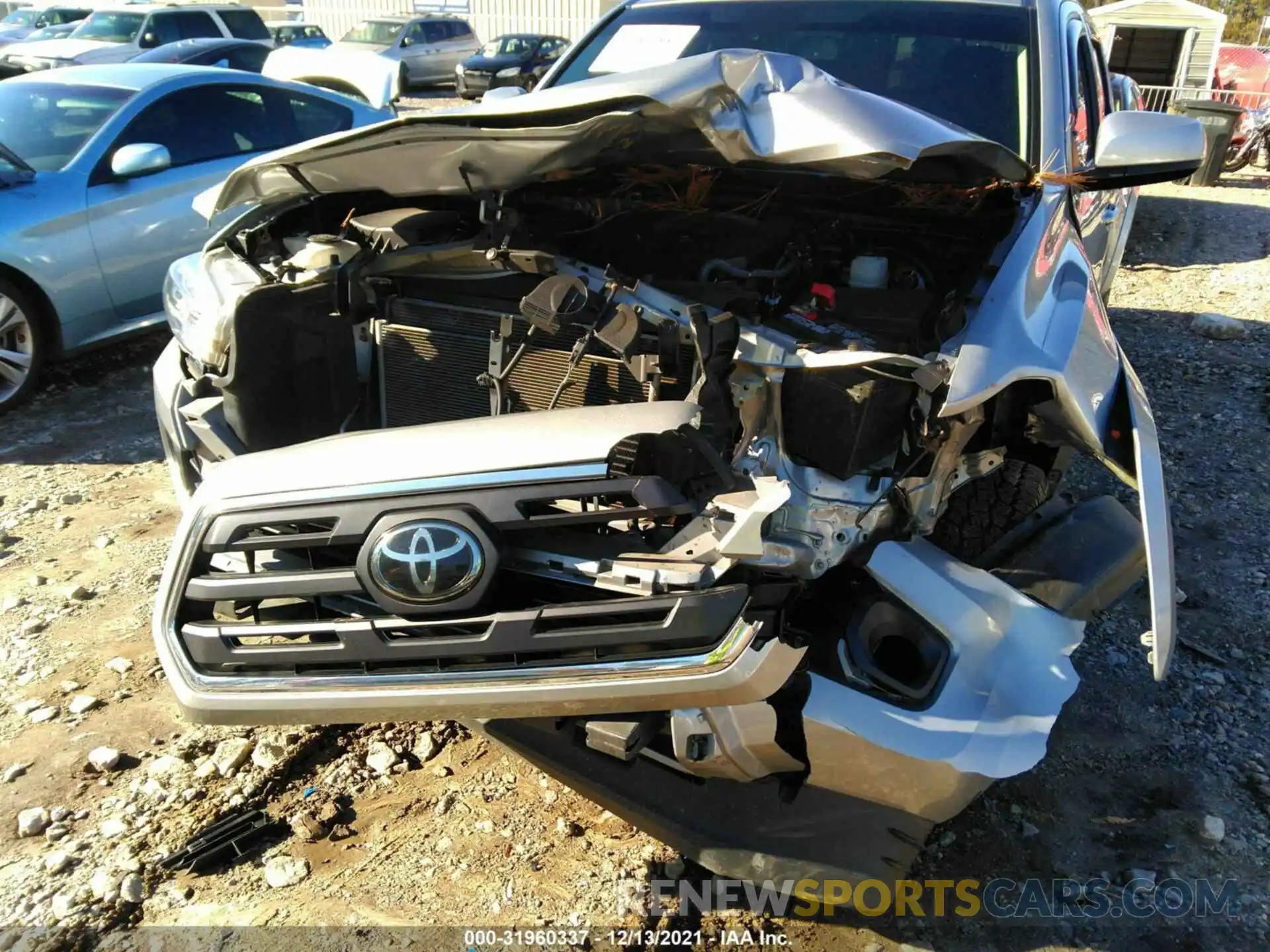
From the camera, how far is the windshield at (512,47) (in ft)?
61.8

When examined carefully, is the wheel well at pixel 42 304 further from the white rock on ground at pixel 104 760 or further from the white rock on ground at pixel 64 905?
the white rock on ground at pixel 64 905

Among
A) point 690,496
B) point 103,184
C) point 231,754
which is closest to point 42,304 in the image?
point 103,184

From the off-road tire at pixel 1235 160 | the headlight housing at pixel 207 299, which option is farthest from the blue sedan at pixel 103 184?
the off-road tire at pixel 1235 160

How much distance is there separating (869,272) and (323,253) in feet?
4.98

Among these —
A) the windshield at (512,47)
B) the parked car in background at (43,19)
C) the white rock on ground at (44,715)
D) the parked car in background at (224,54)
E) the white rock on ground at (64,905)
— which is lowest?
the windshield at (512,47)

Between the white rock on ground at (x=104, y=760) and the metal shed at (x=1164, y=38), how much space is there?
19.2m

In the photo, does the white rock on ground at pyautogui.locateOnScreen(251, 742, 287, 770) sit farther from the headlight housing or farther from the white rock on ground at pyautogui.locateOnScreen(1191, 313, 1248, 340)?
the white rock on ground at pyautogui.locateOnScreen(1191, 313, 1248, 340)

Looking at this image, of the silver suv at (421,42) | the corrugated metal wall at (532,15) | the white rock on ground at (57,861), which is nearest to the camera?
the white rock on ground at (57,861)

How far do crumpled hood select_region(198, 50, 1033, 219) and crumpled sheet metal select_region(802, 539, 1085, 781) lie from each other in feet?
2.89

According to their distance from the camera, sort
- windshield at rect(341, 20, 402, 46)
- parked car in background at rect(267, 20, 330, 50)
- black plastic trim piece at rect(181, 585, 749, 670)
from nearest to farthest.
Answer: black plastic trim piece at rect(181, 585, 749, 670) → parked car in background at rect(267, 20, 330, 50) → windshield at rect(341, 20, 402, 46)

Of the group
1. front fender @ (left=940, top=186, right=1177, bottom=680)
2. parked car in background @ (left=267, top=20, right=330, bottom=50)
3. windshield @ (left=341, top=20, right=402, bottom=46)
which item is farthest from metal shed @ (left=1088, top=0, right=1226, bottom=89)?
front fender @ (left=940, top=186, right=1177, bottom=680)

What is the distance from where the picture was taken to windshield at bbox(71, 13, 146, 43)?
48.1 ft

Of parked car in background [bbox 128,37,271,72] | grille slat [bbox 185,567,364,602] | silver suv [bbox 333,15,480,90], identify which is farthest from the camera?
silver suv [bbox 333,15,480,90]

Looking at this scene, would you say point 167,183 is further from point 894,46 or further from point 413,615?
point 413,615
